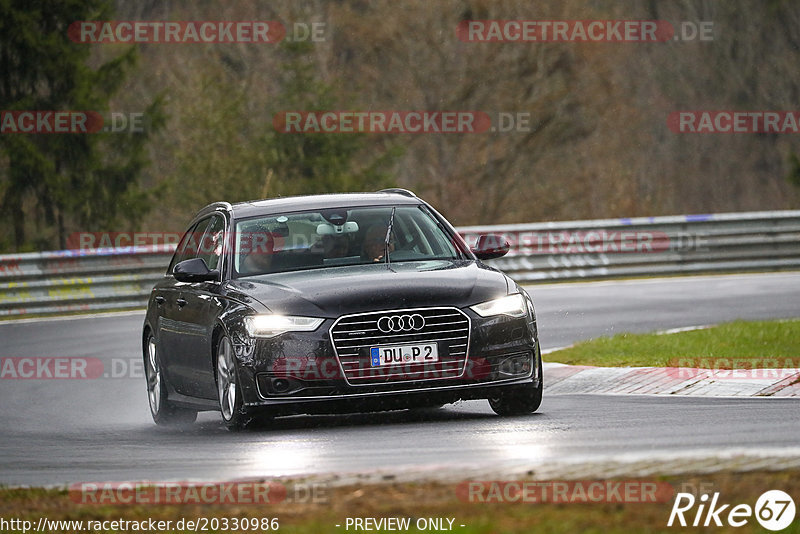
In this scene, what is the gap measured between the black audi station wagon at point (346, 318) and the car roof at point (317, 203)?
2 cm

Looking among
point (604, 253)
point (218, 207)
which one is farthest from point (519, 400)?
point (604, 253)

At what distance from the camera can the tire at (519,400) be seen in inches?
449

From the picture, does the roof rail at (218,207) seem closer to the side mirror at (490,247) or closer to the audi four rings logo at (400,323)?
the side mirror at (490,247)

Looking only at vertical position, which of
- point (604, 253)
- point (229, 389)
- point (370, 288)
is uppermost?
point (370, 288)

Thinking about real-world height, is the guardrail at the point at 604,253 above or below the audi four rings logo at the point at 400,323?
below

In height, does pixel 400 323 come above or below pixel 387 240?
below

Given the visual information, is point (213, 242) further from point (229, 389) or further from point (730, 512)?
point (730, 512)

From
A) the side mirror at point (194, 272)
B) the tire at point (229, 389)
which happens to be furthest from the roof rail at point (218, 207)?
the tire at point (229, 389)

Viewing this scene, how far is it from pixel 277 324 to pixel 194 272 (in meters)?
1.33

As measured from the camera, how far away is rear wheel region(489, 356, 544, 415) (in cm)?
1139

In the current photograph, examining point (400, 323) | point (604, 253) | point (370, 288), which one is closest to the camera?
point (400, 323)

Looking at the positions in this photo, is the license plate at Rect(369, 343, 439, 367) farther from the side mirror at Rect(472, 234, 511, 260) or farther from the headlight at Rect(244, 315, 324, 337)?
the side mirror at Rect(472, 234, 511, 260)

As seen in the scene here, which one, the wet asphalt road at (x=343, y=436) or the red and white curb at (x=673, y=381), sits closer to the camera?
the wet asphalt road at (x=343, y=436)

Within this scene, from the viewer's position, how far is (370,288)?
11.0 metres
